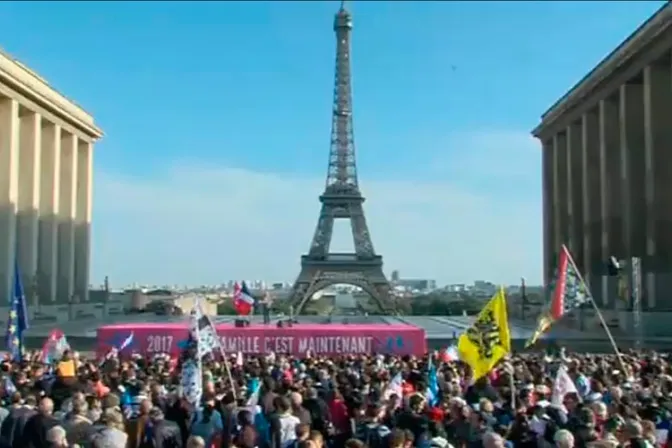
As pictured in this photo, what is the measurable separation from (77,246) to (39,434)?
75043mm

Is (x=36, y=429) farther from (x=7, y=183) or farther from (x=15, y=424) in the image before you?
(x=7, y=183)

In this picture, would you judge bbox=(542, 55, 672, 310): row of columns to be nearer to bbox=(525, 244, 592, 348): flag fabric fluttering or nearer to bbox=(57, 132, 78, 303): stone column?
bbox=(525, 244, 592, 348): flag fabric fluttering

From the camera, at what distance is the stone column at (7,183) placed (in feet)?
193

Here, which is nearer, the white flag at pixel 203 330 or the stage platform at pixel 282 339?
the white flag at pixel 203 330

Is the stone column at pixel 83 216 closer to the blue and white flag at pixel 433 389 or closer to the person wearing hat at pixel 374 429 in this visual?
the blue and white flag at pixel 433 389

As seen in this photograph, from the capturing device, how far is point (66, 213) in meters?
77.6

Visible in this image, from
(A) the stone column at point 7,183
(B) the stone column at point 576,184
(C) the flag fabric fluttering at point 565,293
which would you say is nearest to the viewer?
(C) the flag fabric fluttering at point 565,293

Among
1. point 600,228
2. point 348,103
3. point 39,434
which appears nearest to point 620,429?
point 39,434

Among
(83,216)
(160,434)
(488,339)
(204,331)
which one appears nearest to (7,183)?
(83,216)

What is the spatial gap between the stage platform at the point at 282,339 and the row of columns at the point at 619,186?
83.4 ft

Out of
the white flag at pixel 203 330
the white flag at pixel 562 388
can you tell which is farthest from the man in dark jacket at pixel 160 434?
the white flag at pixel 562 388

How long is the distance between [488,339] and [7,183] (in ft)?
162

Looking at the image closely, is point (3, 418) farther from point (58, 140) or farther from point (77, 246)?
point (77, 246)

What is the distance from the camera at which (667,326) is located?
1876 inches
